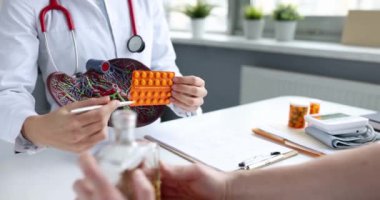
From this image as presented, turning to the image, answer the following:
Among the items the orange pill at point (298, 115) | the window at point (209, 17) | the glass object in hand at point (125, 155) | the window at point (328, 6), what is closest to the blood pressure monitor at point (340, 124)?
the orange pill at point (298, 115)

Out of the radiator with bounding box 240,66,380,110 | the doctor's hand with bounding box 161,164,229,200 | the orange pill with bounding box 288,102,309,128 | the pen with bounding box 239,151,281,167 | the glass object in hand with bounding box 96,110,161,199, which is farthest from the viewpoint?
the radiator with bounding box 240,66,380,110

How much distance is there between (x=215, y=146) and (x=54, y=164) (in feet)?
1.23

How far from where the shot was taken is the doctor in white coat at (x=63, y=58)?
715 millimetres

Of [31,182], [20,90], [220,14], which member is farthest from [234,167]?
[220,14]

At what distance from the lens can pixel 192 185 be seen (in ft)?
1.78

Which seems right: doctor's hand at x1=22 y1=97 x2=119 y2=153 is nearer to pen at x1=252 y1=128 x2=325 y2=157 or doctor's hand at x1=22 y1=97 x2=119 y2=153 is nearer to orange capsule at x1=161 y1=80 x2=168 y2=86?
orange capsule at x1=161 y1=80 x2=168 y2=86

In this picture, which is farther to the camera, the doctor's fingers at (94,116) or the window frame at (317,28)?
the window frame at (317,28)

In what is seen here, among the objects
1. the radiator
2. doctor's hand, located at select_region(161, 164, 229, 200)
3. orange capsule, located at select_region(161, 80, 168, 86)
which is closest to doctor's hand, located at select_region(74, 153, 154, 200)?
doctor's hand, located at select_region(161, 164, 229, 200)

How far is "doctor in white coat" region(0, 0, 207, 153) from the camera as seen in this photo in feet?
2.35

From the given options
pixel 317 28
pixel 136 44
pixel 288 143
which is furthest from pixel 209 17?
pixel 288 143

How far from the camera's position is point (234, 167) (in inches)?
31.0

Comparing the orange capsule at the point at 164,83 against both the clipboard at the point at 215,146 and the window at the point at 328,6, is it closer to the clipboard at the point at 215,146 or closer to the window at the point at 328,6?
the clipboard at the point at 215,146

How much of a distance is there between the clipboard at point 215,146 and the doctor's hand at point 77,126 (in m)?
0.23

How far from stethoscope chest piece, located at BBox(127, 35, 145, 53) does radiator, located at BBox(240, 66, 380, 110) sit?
3.13ft
